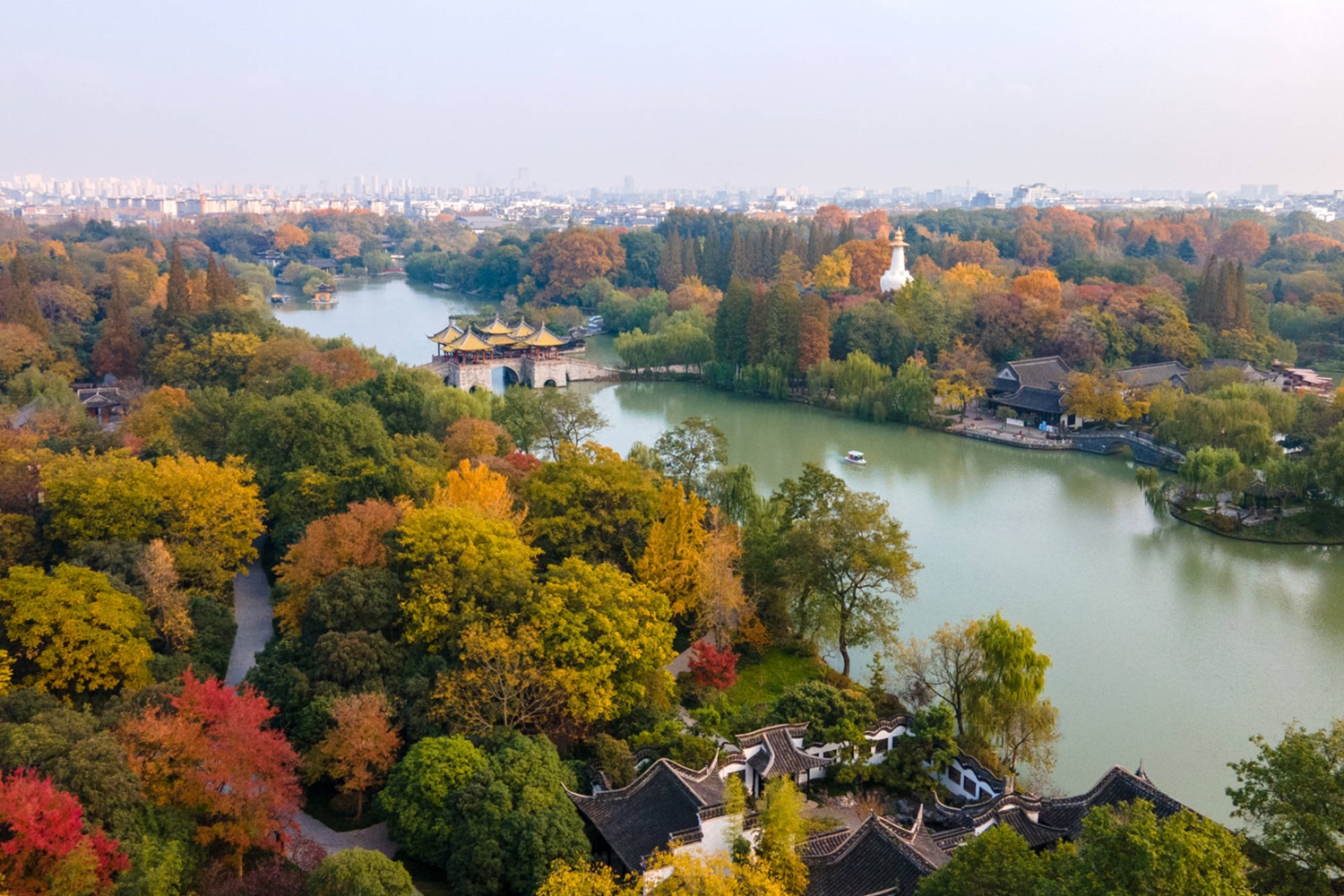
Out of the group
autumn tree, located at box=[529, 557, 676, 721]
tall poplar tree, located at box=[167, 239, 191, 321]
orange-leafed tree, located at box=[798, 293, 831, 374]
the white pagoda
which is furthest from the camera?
the white pagoda

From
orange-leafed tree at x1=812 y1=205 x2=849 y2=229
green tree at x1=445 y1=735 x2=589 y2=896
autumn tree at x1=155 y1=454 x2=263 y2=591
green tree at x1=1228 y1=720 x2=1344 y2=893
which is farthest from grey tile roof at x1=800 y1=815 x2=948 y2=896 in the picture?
orange-leafed tree at x1=812 y1=205 x2=849 y2=229

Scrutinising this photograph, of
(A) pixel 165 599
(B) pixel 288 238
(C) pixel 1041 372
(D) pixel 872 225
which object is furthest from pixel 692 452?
(B) pixel 288 238

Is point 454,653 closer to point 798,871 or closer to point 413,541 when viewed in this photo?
point 413,541

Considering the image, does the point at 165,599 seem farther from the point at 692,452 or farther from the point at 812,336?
the point at 812,336

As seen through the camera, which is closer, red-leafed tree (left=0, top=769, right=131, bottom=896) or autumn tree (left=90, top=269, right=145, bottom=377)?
red-leafed tree (left=0, top=769, right=131, bottom=896)

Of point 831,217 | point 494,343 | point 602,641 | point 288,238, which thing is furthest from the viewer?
point 288,238

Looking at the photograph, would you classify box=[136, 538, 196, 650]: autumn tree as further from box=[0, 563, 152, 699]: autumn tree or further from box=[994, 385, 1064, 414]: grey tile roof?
box=[994, 385, 1064, 414]: grey tile roof

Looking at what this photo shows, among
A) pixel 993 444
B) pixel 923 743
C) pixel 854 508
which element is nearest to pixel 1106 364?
pixel 993 444
